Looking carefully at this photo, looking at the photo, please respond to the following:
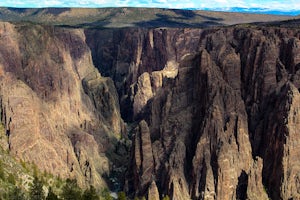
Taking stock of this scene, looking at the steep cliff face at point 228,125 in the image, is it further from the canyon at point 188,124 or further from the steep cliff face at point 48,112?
the steep cliff face at point 48,112

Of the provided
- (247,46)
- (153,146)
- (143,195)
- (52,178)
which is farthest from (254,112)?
(52,178)

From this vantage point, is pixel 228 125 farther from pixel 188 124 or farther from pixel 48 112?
pixel 48 112

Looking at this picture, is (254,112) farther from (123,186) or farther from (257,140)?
(123,186)

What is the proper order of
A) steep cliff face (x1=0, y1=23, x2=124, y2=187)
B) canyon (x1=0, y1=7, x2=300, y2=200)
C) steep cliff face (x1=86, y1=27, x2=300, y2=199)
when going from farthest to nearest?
steep cliff face (x1=0, y1=23, x2=124, y2=187) → canyon (x1=0, y1=7, x2=300, y2=200) → steep cliff face (x1=86, y1=27, x2=300, y2=199)

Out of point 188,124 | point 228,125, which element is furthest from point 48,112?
point 228,125

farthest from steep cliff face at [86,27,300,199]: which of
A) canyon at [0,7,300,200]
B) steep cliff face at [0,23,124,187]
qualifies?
steep cliff face at [0,23,124,187]

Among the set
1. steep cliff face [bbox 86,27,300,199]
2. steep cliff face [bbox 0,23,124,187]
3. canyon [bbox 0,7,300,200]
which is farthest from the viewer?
steep cliff face [bbox 0,23,124,187]

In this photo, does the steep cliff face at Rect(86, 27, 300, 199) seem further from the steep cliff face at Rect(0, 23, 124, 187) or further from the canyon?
the steep cliff face at Rect(0, 23, 124, 187)

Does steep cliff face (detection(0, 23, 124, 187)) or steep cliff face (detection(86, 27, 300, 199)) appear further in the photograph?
steep cliff face (detection(0, 23, 124, 187))
